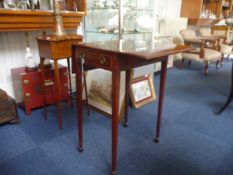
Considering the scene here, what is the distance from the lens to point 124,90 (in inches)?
77.8

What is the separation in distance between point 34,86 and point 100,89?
0.66m

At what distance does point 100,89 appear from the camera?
2166 millimetres

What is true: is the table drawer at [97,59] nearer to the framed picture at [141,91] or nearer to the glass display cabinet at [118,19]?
the framed picture at [141,91]

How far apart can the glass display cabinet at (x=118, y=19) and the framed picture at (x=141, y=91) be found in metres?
0.56

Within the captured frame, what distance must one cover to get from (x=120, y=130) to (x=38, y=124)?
76 cm

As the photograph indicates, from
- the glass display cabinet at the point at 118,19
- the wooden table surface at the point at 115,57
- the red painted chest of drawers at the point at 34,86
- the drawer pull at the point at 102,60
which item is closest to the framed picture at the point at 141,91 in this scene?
the glass display cabinet at the point at 118,19

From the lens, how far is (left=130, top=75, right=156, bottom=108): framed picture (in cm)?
226

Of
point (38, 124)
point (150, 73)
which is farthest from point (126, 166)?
point (150, 73)

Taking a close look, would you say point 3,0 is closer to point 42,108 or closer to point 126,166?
point 42,108

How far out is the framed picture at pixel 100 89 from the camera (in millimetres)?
2088

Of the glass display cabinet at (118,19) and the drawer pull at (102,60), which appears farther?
the glass display cabinet at (118,19)

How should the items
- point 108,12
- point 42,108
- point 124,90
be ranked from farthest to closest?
point 108,12 → point 42,108 → point 124,90

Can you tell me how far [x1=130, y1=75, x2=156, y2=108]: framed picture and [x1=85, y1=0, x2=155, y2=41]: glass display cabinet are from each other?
0.56 meters

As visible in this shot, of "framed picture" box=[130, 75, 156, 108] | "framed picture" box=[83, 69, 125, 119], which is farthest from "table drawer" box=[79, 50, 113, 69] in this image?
"framed picture" box=[130, 75, 156, 108]
